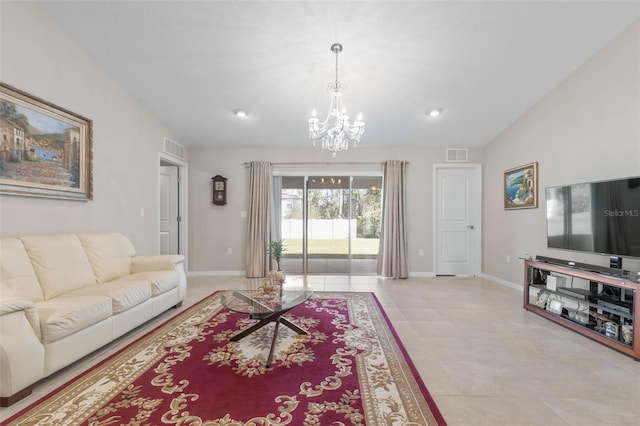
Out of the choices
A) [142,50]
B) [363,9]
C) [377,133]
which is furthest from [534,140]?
[142,50]

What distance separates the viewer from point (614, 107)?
290 cm

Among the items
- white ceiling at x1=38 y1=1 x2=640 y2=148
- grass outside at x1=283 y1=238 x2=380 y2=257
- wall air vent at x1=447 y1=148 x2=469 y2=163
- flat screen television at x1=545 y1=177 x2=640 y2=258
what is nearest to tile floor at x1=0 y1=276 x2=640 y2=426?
flat screen television at x1=545 y1=177 x2=640 y2=258

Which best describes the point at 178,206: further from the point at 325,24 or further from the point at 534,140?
the point at 534,140

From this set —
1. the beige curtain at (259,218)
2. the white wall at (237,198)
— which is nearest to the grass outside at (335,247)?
the beige curtain at (259,218)

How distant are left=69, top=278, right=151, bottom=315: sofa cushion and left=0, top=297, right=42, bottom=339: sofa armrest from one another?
554 mm

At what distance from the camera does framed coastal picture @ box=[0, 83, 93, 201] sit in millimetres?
2361

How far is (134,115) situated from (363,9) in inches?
131

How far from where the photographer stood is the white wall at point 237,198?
5.33m

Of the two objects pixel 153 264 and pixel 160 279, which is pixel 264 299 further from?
pixel 153 264

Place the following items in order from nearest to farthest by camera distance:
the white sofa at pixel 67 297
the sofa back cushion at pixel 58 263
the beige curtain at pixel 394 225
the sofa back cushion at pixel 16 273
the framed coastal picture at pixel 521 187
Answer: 1. the white sofa at pixel 67 297
2. the sofa back cushion at pixel 16 273
3. the sofa back cushion at pixel 58 263
4. the framed coastal picture at pixel 521 187
5. the beige curtain at pixel 394 225

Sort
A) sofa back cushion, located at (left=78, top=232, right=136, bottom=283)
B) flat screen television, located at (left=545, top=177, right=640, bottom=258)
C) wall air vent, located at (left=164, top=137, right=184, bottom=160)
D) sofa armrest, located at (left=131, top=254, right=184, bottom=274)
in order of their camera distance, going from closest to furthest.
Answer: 1. flat screen television, located at (left=545, top=177, right=640, bottom=258)
2. sofa back cushion, located at (left=78, top=232, right=136, bottom=283)
3. sofa armrest, located at (left=131, top=254, right=184, bottom=274)
4. wall air vent, located at (left=164, top=137, right=184, bottom=160)

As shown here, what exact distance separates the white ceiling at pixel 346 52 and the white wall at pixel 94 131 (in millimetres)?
209

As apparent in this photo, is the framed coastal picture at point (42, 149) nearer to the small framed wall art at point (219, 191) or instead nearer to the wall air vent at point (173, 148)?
the wall air vent at point (173, 148)

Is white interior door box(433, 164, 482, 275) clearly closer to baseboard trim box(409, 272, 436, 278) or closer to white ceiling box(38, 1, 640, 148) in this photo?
baseboard trim box(409, 272, 436, 278)
